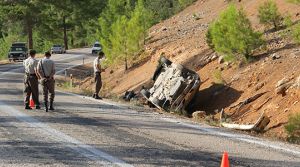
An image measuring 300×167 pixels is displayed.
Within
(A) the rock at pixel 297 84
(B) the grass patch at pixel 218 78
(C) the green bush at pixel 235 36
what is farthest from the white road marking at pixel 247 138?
(C) the green bush at pixel 235 36

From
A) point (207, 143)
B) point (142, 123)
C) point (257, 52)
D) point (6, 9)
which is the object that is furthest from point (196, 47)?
point (6, 9)

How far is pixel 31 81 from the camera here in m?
15.8

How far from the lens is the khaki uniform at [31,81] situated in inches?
614

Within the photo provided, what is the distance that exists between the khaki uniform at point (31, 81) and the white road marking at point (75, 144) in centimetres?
174

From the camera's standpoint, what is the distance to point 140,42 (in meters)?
37.3

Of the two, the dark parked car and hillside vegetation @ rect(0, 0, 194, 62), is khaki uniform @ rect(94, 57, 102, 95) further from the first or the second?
the dark parked car

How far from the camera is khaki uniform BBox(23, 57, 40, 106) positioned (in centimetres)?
1559

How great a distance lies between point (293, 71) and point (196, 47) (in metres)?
11.8

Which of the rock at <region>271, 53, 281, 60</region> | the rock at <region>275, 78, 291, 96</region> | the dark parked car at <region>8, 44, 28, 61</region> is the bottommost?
the dark parked car at <region>8, 44, 28, 61</region>

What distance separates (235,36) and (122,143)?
11204 mm

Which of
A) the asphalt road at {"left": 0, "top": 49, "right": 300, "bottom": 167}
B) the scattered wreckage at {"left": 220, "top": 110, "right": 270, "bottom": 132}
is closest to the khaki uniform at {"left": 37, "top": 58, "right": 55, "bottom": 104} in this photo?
the asphalt road at {"left": 0, "top": 49, "right": 300, "bottom": 167}

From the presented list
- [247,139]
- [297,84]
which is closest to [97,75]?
[297,84]

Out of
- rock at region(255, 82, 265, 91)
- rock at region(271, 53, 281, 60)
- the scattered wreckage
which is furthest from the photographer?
rock at region(271, 53, 281, 60)

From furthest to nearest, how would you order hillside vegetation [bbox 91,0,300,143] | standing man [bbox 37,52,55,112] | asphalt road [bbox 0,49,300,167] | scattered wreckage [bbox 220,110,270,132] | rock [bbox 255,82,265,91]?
1. rock [bbox 255,82,265,91]
2. hillside vegetation [bbox 91,0,300,143]
3. standing man [bbox 37,52,55,112]
4. scattered wreckage [bbox 220,110,270,132]
5. asphalt road [bbox 0,49,300,167]
